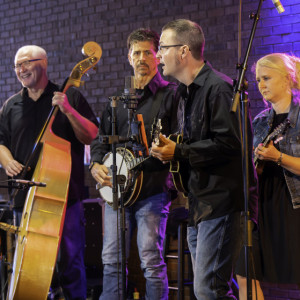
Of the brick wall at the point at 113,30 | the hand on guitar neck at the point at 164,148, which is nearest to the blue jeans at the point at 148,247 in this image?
the hand on guitar neck at the point at 164,148

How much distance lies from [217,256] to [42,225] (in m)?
1.53

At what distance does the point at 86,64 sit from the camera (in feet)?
13.8

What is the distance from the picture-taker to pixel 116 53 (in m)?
6.02

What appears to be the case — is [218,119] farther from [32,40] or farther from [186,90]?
[32,40]

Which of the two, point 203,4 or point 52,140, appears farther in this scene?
point 203,4

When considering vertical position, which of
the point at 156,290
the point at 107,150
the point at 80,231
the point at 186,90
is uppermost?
the point at 186,90

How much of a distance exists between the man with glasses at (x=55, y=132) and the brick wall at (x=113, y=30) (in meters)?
0.62

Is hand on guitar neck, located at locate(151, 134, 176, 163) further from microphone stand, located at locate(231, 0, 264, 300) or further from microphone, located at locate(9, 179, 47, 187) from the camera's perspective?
microphone, located at locate(9, 179, 47, 187)

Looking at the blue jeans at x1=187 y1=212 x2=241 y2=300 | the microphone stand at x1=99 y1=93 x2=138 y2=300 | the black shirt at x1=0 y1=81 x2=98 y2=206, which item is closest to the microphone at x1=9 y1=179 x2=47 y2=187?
the microphone stand at x1=99 y1=93 x2=138 y2=300

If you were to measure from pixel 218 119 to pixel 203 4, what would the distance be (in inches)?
108

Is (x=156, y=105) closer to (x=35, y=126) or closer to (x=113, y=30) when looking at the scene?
(x=35, y=126)

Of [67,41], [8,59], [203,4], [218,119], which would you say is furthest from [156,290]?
[8,59]

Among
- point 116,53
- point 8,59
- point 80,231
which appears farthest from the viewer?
point 8,59

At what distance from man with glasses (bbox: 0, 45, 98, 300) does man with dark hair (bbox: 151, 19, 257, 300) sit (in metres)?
1.44
